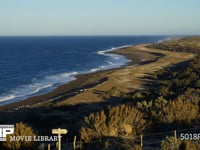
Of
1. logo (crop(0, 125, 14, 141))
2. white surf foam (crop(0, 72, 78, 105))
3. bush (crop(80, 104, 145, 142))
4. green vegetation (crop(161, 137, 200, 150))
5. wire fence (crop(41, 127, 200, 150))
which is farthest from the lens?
white surf foam (crop(0, 72, 78, 105))

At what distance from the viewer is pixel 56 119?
2034cm

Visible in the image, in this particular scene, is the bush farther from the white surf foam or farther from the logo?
the white surf foam

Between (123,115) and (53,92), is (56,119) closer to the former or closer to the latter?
(123,115)

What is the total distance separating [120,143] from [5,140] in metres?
4.00


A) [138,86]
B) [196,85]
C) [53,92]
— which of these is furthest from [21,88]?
[196,85]

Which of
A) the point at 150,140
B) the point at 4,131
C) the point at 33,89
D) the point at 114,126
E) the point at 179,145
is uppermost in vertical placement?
the point at 4,131

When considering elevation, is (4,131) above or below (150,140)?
above

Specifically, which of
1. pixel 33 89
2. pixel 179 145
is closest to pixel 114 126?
pixel 179 145

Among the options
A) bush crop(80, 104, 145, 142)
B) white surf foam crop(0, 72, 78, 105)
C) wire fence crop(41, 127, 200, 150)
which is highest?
bush crop(80, 104, 145, 142)

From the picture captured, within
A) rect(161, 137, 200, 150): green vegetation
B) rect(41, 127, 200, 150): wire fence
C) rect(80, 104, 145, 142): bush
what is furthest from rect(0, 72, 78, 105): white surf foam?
rect(161, 137, 200, 150): green vegetation

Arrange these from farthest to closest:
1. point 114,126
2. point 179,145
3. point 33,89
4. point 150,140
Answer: point 33,89
point 114,126
point 150,140
point 179,145

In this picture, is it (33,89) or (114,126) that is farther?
(33,89)

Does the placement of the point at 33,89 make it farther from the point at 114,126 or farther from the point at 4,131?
the point at 4,131

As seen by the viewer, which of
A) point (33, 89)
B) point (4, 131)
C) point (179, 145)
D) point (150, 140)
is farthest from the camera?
point (33, 89)
